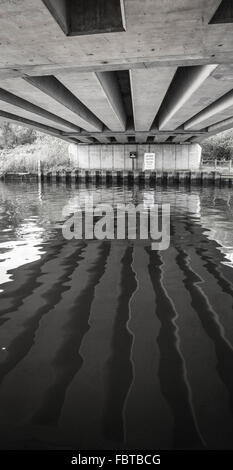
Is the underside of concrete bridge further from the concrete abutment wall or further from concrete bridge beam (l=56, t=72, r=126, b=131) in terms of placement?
the concrete abutment wall

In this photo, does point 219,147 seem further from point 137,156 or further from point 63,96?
point 63,96

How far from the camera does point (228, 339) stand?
349cm

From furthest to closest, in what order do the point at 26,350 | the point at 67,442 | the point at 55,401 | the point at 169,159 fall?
the point at 169,159 → the point at 26,350 → the point at 55,401 → the point at 67,442

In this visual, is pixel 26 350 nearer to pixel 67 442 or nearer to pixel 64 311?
pixel 64 311

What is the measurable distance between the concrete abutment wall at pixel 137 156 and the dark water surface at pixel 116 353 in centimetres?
3028

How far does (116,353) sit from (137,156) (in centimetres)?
3420

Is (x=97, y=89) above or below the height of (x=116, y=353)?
above

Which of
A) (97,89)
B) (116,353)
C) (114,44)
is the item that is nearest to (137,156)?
(97,89)

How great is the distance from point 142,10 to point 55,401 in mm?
6075

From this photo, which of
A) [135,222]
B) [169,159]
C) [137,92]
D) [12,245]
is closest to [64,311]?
[12,245]

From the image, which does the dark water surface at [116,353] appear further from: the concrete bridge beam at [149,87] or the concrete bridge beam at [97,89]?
the concrete bridge beam at [149,87]

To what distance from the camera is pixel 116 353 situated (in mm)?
3219

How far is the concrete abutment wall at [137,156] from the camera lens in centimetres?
3562

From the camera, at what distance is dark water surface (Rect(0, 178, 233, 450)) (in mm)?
2279
